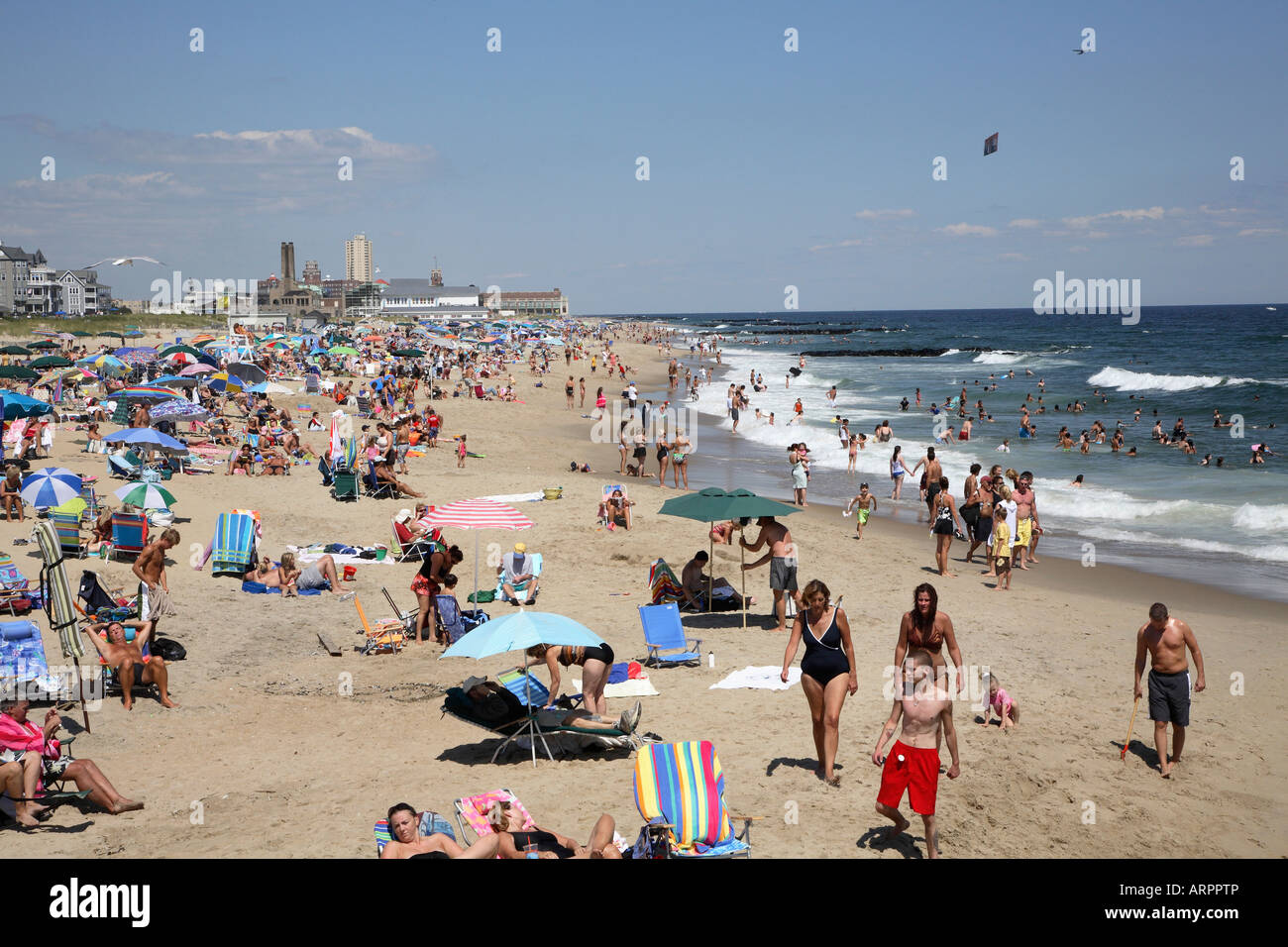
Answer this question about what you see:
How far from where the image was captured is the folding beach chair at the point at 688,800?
523 cm

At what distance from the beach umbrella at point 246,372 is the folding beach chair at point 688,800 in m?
23.2

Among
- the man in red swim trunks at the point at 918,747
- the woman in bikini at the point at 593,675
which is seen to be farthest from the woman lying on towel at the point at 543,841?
the woman in bikini at the point at 593,675

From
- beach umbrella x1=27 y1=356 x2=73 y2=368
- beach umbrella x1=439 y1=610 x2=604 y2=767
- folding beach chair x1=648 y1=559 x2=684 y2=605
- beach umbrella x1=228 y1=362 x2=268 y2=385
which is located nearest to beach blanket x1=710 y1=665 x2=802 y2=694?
beach umbrella x1=439 y1=610 x2=604 y2=767

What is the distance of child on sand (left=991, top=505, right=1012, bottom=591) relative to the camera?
1219 centimetres

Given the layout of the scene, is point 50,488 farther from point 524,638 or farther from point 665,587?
point 524,638

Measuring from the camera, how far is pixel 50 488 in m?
12.5

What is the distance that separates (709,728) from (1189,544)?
11.5 m

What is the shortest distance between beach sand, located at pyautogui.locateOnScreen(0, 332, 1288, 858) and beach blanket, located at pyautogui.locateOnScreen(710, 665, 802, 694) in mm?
168

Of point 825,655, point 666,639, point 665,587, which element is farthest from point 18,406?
point 825,655

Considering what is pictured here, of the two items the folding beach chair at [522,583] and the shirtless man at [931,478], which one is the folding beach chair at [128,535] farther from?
the shirtless man at [931,478]

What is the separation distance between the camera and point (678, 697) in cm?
831

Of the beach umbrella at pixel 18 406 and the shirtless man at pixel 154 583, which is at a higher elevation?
the beach umbrella at pixel 18 406

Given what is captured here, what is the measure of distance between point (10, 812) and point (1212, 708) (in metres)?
8.88
